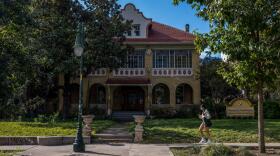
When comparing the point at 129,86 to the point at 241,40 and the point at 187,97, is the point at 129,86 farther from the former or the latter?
the point at 241,40

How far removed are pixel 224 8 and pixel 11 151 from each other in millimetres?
9311

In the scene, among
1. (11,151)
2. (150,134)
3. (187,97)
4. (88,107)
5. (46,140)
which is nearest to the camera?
(11,151)

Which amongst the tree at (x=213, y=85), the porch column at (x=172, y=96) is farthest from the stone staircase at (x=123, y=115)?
the tree at (x=213, y=85)

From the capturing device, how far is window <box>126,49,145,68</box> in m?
38.6

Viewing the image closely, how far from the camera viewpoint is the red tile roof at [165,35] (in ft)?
125

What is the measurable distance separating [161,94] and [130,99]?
2.99 meters

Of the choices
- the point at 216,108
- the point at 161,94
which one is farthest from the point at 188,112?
the point at 161,94

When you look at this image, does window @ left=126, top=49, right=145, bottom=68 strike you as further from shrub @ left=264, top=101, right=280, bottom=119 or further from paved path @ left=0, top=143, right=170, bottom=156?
paved path @ left=0, top=143, right=170, bottom=156

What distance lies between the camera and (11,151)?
15.9 m

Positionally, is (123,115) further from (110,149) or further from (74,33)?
(110,149)

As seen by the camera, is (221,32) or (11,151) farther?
(11,151)

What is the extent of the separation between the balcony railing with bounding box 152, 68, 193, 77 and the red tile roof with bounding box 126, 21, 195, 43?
264cm

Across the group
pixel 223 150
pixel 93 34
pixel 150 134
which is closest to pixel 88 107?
pixel 93 34

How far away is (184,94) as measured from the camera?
40344mm
